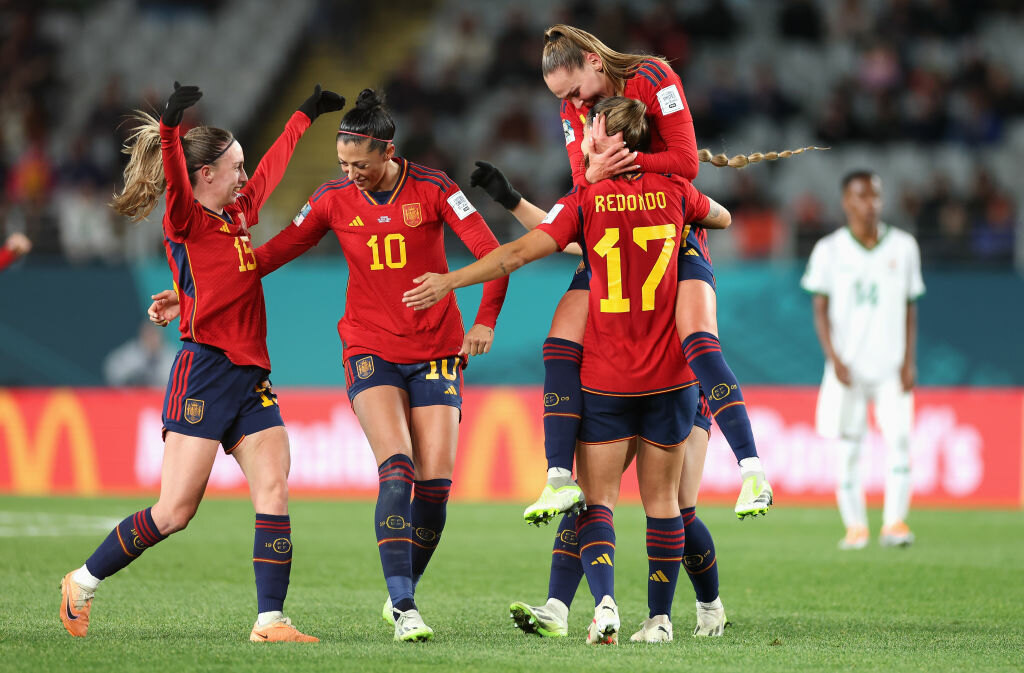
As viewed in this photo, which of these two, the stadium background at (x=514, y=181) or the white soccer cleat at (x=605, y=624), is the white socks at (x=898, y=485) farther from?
the white soccer cleat at (x=605, y=624)

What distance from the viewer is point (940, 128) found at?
1881cm

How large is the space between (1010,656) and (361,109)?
3.55m

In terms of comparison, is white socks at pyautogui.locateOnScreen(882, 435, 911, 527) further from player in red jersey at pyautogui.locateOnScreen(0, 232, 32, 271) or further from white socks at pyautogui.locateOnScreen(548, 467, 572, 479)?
player in red jersey at pyautogui.locateOnScreen(0, 232, 32, 271)

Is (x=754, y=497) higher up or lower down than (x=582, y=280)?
lower down

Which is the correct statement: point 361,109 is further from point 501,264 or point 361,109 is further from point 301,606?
point 301,606

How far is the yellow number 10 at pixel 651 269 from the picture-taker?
226 inches

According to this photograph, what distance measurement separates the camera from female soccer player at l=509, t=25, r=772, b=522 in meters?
5.52

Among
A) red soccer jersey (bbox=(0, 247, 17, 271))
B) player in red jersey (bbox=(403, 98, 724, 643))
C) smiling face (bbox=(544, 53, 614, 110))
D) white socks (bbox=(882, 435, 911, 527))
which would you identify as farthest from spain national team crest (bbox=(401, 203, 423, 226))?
white socks (bbox=(882, 435, 911, 527))

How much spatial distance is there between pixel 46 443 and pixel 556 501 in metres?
11.1

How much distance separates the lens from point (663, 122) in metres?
6.02

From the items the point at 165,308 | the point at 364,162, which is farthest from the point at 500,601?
the point at 364,162

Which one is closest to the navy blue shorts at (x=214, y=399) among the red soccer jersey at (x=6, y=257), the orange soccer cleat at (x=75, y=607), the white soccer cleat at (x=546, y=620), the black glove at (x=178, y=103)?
the orange soccer cleat at (x=75, y=607)

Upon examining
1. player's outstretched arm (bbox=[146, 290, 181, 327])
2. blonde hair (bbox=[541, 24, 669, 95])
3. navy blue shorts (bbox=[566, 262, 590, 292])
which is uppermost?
blonde hair (bbox=[541, 24, 669, 95])

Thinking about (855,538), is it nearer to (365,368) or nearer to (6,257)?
(365,368)
